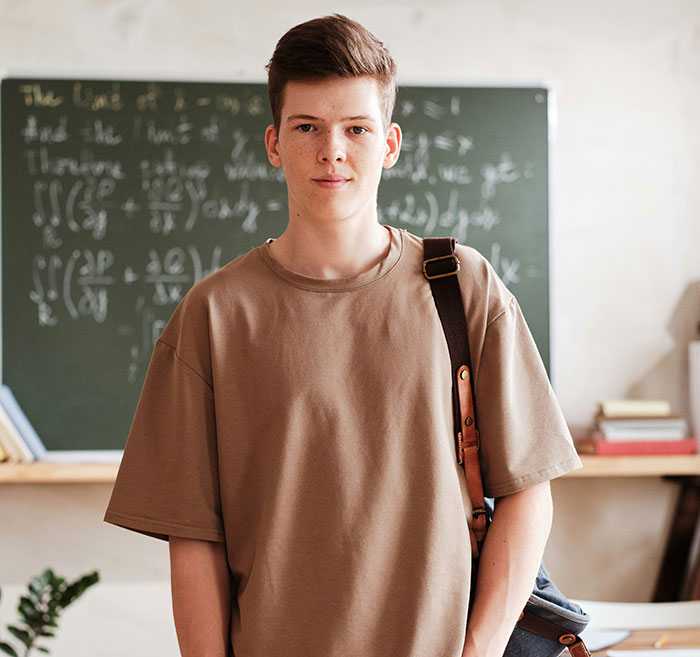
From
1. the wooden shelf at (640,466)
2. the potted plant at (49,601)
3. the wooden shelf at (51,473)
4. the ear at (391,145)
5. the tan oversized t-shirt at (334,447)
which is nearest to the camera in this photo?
the tan oversized t-shirt at (334,447)

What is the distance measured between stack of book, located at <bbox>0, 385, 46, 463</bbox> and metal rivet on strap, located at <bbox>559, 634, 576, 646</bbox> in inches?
78.9

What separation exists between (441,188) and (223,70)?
2.72ft

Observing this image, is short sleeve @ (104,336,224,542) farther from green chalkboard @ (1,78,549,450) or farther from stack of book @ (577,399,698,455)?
stack of book @ (577,399,698,455)

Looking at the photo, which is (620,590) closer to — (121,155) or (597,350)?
(597,350)

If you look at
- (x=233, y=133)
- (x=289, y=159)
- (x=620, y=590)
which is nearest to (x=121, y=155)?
(x=233, y=133)

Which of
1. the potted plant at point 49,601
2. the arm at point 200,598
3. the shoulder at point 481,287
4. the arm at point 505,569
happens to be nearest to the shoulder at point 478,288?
the shoulder at point 481,287

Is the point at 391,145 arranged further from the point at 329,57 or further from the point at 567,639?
the point at 567,639

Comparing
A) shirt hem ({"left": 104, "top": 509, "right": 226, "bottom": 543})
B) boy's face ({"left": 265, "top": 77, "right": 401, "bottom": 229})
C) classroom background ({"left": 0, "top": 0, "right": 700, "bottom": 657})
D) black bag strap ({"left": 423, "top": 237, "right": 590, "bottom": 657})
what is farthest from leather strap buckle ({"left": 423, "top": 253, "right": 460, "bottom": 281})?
classroom background ({"left": 0, "top": 0, "right": 700, "bottom": 657})

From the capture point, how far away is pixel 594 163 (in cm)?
297

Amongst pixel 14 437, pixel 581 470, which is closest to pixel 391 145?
pixel 581 470

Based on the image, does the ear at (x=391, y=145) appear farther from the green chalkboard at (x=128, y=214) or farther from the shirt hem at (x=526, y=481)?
the green chalkboard at (x=128, y=214)

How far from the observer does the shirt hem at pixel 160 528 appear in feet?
3.40

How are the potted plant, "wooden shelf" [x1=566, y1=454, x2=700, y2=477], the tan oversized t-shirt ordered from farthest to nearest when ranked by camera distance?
"wooden shelf" [x1=566, y1=454, x2=700, y2=477], the potted plant, the tan oversized t-shirt

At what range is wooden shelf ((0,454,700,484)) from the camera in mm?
2600
